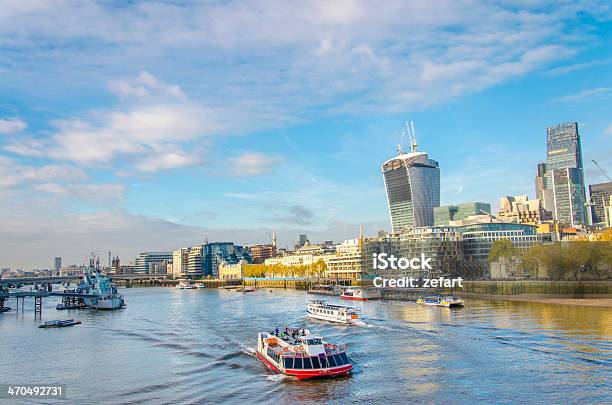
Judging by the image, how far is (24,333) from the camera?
91.2m

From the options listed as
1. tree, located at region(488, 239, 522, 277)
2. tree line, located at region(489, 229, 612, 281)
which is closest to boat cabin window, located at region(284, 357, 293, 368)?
tree line, located at region(489, 229, 612, 281)

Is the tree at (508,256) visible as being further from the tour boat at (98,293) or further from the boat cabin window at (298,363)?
the boat cabin window at (298,363)

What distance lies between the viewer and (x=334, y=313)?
92562mm

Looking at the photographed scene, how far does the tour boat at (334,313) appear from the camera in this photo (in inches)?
3529

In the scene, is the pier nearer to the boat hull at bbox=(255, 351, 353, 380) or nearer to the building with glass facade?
the boat hull at bbox=(255, 351, 353, 380)

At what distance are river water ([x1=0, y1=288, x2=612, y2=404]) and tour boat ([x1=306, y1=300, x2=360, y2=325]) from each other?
2.65 meters

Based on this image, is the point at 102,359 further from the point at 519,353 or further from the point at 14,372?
the point at 519,353

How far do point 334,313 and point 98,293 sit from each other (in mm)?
79541

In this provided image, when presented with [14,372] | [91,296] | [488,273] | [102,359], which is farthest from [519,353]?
[488,273]

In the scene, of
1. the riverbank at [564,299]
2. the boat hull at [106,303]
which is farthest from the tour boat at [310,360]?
the boat hull at [106,303]

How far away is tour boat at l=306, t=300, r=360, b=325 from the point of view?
8962cm

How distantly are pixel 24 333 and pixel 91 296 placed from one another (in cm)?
4864

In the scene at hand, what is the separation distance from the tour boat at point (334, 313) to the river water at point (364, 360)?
265cm

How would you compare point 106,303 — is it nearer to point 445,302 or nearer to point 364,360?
point 445,302
